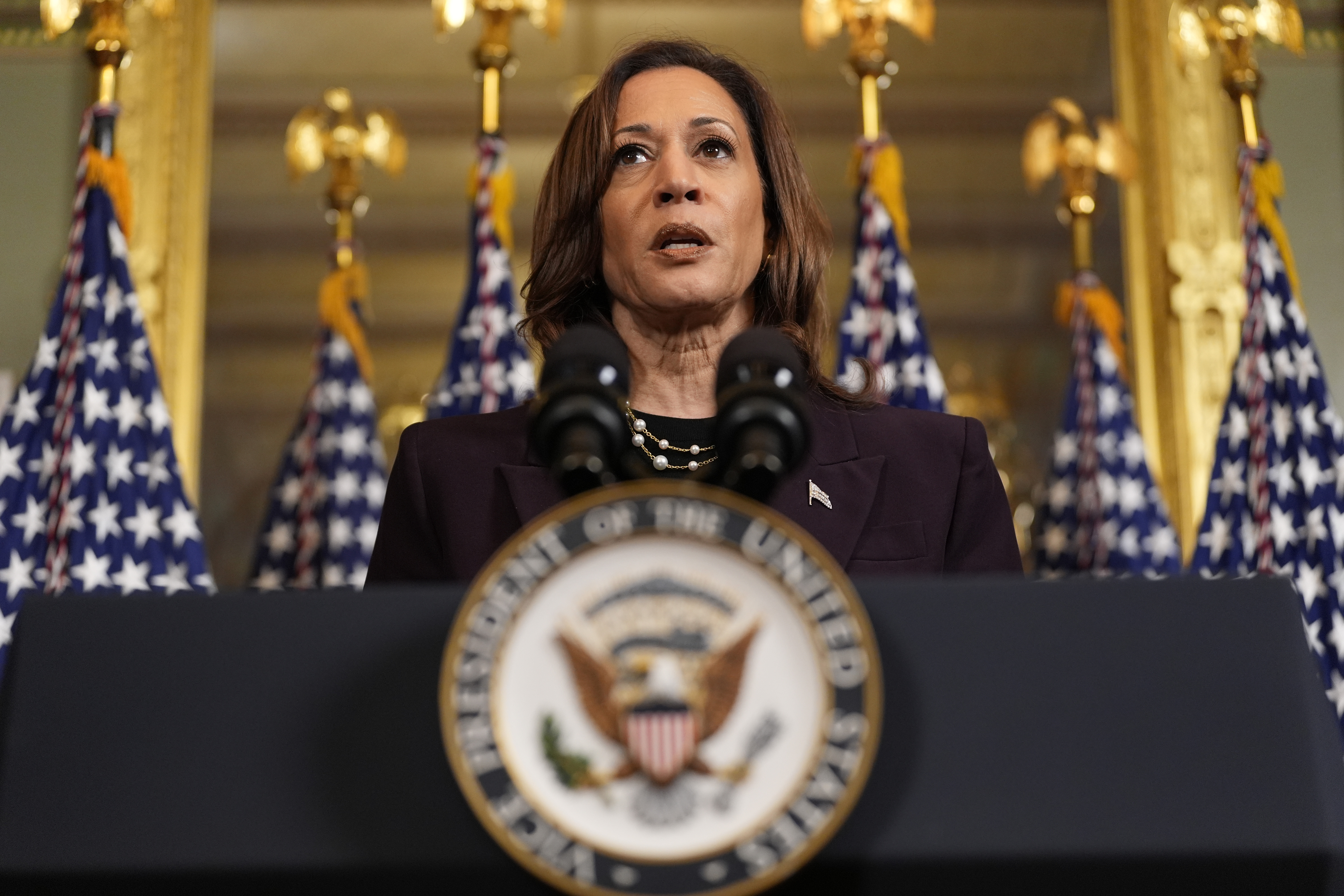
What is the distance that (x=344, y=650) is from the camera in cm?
91

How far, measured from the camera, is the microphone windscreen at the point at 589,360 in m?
1.01

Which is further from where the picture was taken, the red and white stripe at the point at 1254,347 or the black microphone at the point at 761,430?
the red and white stripe at the point at 1254,347

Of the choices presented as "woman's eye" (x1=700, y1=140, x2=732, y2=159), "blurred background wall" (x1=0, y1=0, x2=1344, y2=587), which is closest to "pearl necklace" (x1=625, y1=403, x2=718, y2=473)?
"woman's eye" (x1=700, y1=140, x2=732, y2=159)

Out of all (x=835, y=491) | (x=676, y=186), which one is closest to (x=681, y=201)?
(x=676, y=186)

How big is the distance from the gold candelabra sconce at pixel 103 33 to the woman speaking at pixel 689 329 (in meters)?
2.86

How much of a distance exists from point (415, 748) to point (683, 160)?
4.11ft

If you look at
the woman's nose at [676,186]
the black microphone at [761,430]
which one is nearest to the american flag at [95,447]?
the woman's nose at [676,186]

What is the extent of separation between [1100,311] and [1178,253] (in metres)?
0.65

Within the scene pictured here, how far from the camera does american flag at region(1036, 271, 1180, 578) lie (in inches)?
201

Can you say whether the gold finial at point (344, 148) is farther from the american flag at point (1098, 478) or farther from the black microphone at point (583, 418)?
the black microphone at point (583, 418)

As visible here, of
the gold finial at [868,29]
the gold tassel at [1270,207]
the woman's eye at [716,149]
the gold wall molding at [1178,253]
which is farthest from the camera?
the gold wall molding at [1178,253]

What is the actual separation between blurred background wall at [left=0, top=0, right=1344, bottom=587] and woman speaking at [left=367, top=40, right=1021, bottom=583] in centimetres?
420

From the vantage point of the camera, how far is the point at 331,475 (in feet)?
17.2

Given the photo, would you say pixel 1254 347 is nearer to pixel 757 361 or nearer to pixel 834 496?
pixel 834 496
